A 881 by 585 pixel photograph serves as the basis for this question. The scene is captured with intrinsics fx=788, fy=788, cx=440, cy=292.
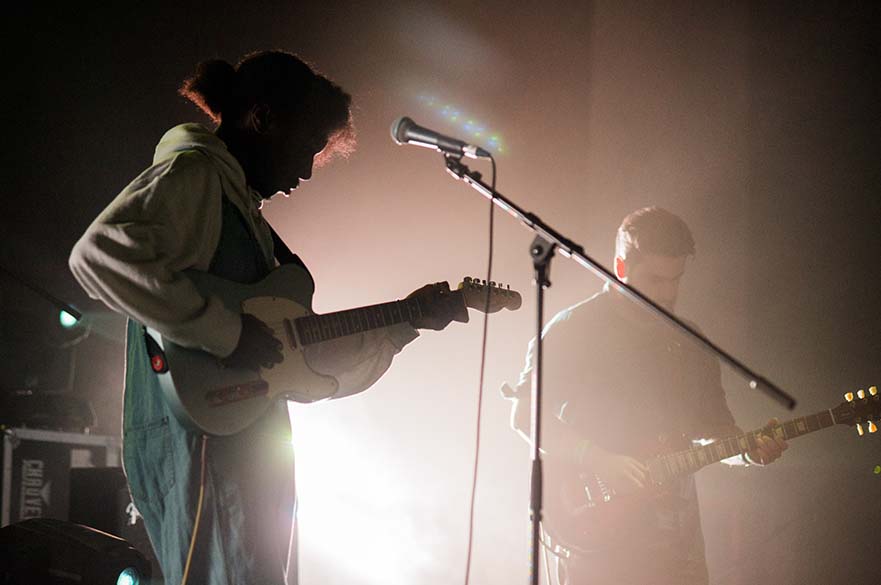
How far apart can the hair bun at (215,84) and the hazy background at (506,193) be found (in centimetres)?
224

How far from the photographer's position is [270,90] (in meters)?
2.04

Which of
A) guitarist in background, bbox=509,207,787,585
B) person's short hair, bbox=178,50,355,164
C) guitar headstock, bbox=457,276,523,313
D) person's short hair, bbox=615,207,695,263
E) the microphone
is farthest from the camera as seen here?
person's short hair, bbox=615,207,695,263

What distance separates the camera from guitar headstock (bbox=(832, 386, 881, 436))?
2.91m

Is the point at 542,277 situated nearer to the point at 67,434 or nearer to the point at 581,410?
the point at 581,410

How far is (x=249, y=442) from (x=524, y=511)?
2648mm

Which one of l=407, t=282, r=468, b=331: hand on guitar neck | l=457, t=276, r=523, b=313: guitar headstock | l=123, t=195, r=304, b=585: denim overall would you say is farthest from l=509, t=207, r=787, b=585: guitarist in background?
l=123, t=195, r=304, b=585: denim overall

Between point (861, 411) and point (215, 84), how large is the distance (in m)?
2.51

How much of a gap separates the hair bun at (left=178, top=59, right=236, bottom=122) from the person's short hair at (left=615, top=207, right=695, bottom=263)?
1760mm

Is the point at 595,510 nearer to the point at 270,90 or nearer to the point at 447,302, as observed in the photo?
the point at 447,302

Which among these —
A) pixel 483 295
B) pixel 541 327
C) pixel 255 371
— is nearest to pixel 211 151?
pixel 255 371

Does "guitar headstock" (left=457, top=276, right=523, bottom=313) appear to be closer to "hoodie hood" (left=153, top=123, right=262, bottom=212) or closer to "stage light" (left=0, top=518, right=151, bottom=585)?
"hoodie hood" (left=153, top=123, right=262, bottom=212)

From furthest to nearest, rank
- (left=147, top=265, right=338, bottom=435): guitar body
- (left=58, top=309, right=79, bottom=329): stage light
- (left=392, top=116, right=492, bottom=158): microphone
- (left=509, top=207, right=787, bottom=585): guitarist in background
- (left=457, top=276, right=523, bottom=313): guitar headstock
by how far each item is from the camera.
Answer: (left=58, top=309, right=79, bottom=329): stage light
(left=509, top=207, right=787, bottom=585): guitarist in background
(left=457, top=276, right=523, bottom=313): guitar headstock
(left=392, top=116, right=492, bottom=158): microphone
(left=147, top=265, right=338, bottom=435): guitar body

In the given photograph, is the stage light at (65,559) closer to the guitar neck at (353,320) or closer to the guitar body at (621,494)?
the guitar neck at (353,320)

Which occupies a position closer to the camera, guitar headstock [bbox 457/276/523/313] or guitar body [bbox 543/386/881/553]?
guitar headstock [bbox 457/276/523/313]
